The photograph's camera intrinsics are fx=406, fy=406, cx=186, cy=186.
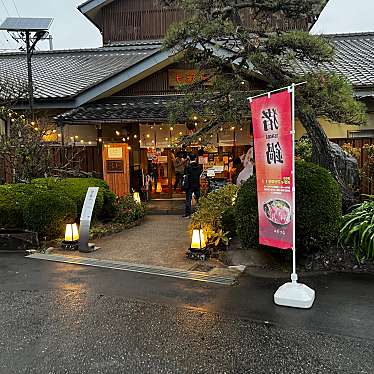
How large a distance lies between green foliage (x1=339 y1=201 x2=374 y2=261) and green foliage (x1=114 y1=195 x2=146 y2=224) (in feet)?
19.2

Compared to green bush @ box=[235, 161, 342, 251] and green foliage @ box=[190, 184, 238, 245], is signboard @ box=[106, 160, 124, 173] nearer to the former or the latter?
green foliage @ box=[190, 184, 238, 245]

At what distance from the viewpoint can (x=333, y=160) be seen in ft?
25.3

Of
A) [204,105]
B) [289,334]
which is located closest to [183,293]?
[289,334]

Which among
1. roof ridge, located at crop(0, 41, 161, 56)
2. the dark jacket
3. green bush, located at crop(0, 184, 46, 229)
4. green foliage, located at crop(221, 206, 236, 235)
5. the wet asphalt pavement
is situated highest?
roof ridge, located at crop(0, 41, 161, 56)

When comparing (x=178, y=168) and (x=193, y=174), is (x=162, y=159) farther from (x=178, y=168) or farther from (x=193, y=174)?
(x=193, y=174)

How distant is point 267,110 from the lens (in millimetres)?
5523

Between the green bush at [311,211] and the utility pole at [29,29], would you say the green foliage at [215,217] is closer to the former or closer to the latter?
the green bush at [311,211]

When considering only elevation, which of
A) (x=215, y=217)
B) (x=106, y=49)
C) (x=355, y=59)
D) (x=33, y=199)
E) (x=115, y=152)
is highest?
(x=106, y=49)

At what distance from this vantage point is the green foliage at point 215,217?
25.3 ft

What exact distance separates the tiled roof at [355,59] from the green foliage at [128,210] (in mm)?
5787

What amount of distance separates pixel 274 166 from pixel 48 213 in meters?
5.18

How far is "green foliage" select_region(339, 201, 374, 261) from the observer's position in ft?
20.7

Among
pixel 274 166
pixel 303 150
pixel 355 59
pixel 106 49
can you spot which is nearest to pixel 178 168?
pixel 303 150

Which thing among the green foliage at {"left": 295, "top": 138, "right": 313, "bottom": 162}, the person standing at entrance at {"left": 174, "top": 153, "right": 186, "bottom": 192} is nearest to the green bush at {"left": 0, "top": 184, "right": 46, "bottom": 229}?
the green foliage at {"left": 295, "top": 138, "right": 313, "bottom": 162}
